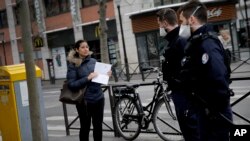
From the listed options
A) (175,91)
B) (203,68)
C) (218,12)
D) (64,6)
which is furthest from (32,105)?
(64,6)

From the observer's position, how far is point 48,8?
35.2 m

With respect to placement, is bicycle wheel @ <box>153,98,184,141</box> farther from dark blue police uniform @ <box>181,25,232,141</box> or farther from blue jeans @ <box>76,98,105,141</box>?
dark blue police uniform @ <box>181,25,232,141</box>

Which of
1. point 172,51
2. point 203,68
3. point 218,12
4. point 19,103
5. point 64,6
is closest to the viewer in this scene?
point 203,68

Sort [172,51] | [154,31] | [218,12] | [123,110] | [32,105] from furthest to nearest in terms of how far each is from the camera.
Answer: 1. [154,31]
2. [218,12]
3. [123,110]
4. [32,105]
5. [172,51]

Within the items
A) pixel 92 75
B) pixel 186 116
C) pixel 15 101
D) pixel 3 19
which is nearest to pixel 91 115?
pixel 92 75

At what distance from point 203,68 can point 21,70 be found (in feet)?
13.4

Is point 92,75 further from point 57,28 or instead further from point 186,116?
point 57,28

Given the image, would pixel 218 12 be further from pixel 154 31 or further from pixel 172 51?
pixel 172 51

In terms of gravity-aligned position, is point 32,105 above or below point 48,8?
below

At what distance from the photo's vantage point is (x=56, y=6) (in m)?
34.4

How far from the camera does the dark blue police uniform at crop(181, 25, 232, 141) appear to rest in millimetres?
3564

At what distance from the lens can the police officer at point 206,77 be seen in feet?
Result: 11.7

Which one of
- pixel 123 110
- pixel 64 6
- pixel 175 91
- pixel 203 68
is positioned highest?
pixel 64 6

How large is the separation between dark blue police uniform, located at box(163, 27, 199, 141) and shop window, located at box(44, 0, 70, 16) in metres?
28.7
